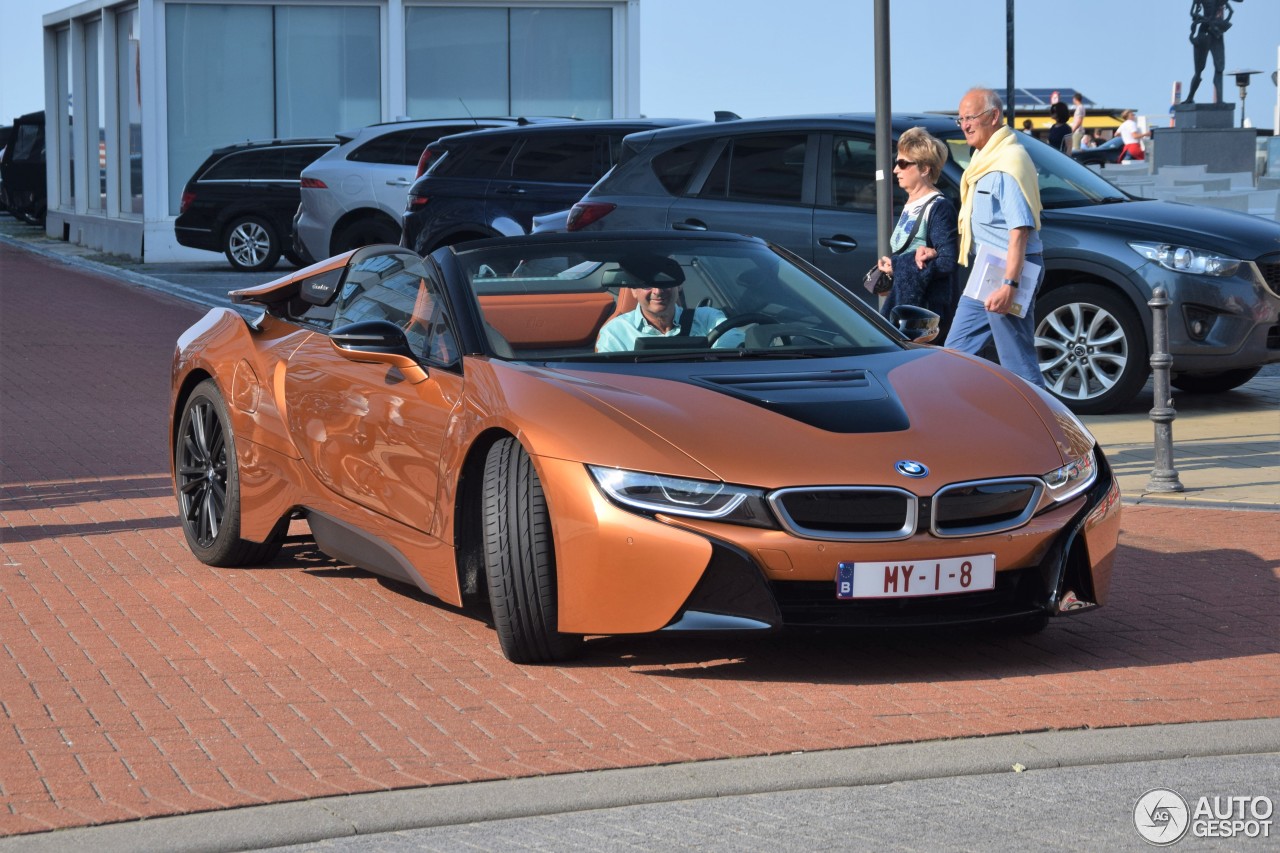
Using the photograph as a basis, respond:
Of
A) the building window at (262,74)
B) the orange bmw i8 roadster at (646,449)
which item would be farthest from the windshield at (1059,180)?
the building window at (262,74)

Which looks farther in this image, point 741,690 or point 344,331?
point 344,331

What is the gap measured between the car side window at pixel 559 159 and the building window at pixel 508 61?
41.8 feet

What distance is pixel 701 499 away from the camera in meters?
5.32

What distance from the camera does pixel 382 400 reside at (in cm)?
636

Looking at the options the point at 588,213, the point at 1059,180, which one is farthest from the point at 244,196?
the point at 1059,180

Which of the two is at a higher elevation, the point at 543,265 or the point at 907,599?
the point at 543,265

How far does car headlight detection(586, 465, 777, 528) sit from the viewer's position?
5.29 metres

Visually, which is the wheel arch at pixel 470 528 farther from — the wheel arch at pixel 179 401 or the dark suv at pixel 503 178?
the dark suv at pixel 503 178

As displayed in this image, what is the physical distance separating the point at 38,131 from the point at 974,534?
36115 mm

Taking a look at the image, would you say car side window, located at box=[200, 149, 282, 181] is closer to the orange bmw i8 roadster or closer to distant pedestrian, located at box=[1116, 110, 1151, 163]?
the orange bmw i8 roadster

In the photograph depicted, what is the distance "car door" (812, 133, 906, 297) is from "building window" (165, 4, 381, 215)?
18.4 metres

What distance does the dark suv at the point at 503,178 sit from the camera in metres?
16.3

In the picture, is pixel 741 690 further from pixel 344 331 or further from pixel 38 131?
pixel 38 131

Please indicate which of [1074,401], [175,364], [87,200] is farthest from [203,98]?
[175,364]
